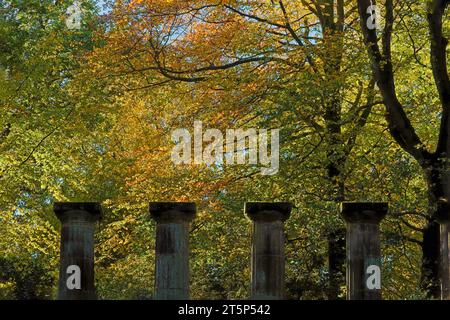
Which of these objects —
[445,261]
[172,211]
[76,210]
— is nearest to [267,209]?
[172,211]

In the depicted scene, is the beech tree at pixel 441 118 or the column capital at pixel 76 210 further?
the beech tree at pixel 441 118

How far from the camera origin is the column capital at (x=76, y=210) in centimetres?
1903

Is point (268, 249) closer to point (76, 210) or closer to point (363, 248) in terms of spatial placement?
point (363, 248)

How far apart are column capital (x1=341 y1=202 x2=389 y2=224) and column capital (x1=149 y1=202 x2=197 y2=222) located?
10.7 ft

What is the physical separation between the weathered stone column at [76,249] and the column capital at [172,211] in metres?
1.28

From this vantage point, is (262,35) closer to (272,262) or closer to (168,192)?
(168,192)

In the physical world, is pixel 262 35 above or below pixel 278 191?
above

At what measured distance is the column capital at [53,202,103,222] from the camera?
19.0 meters

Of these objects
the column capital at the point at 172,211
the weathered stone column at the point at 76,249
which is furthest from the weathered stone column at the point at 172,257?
the weathered stone column at the point at 76,249

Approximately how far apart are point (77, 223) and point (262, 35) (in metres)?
11.1

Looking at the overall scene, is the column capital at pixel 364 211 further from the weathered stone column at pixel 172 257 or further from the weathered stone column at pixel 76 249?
the weathered stone column at pixel 76 249

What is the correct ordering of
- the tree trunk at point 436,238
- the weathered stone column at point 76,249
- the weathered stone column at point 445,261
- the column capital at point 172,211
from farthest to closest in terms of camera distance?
the tree trunk at point 436,238
the weathered stone column at point 445,261
the weathered stone column at point 76,249
the column capital at point 172,211

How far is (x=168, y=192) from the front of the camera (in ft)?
93.9

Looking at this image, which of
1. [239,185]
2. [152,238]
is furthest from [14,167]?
[239,185]
